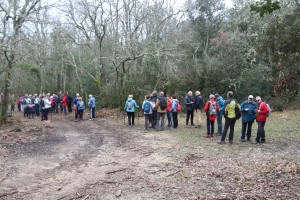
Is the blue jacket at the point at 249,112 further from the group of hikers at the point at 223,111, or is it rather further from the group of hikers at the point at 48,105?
the group of hikers at the point at 48,105

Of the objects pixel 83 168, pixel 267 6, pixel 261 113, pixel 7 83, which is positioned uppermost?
pixel 267 6

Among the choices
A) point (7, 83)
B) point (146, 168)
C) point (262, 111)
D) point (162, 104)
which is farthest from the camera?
point (7, 83)

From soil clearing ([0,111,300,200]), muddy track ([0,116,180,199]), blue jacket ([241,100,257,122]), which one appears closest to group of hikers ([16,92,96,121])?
muddy track ([0,116,180,199])

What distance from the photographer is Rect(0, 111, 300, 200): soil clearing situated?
725 cm

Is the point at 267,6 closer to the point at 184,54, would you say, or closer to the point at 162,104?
the point at 162,104

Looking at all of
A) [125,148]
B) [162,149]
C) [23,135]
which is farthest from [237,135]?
[23,135]

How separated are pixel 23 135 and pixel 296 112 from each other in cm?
1744

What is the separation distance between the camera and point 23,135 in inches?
595

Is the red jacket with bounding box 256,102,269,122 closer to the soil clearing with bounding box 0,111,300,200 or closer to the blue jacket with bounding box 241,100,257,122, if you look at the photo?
the blue jacket with bounding box 241,100,257,122

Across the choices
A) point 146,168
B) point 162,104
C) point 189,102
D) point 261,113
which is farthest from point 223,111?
point 189,102

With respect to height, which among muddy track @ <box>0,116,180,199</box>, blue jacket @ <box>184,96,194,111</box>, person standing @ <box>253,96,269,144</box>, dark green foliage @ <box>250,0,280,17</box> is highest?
dark green foliage @ <box>250,0,280,17</box>

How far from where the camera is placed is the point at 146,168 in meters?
9.26

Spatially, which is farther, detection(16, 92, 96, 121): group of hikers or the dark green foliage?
detection(16, 92, 96, 121): group of hikers

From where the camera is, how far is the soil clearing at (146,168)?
7.25 meters
